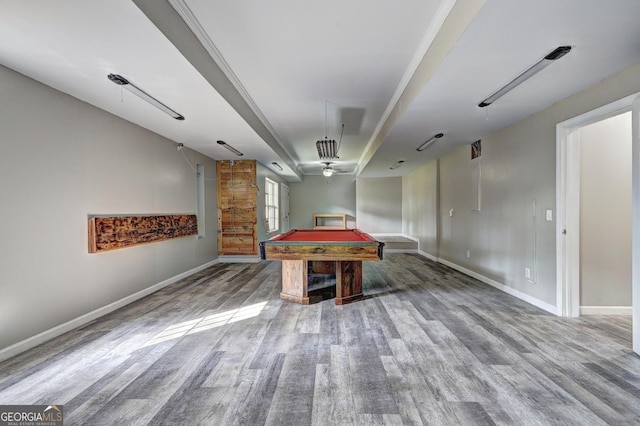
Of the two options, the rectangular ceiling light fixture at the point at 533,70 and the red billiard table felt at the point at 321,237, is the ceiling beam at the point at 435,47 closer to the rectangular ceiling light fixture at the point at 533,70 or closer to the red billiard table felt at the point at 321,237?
the rectangular ceiling light fixture at the point at 533,70

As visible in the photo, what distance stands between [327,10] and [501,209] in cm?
361

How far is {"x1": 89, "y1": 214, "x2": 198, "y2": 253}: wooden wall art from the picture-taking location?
3105 millimetres

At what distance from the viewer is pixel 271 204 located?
27.9 feet

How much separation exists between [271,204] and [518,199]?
20.5 feet

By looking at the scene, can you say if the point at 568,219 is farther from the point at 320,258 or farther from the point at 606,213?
the point at 320,258

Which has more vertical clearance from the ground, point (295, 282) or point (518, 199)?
point (518, 199)

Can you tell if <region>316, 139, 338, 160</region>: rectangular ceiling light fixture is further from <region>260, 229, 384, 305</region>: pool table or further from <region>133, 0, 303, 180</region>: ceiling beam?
<region>260, 229, 384, 305</region>: pool table

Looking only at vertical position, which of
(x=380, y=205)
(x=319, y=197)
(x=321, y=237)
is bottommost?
(x=321, y=237)

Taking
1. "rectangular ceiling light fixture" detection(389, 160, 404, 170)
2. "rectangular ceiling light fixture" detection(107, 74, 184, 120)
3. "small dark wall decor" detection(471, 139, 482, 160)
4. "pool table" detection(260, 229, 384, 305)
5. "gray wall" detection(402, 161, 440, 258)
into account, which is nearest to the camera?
"rectangular ceiling light fixture" detection(107, 74, 184, 120)

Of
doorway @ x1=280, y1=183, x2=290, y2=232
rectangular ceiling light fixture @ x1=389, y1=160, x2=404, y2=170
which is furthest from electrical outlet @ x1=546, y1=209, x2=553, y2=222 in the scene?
doorway @ x1=280, y1=183, x2=290, y2=232

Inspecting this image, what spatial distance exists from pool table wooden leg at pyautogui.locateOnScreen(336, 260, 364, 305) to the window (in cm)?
434

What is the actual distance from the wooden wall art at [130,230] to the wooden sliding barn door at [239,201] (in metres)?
1.43

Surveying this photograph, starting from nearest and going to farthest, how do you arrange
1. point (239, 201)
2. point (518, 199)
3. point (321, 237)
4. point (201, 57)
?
1. point (201, 57)
2. point (518, 199)
3. point (321, 237)
4. point (239, 201)

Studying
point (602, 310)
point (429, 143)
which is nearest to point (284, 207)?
point (429, 143)
